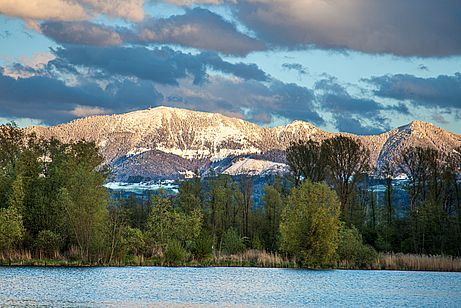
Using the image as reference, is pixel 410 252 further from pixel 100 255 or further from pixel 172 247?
pixel 100 255

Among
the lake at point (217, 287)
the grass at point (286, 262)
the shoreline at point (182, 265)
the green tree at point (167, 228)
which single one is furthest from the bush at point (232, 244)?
the lake at point (217, 287)

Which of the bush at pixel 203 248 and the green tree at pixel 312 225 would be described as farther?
the bush at pixel 203 248

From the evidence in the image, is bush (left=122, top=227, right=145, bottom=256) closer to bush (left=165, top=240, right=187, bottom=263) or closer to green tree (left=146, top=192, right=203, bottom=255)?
green tree (left=146, top=192, right=203, bottom=255)

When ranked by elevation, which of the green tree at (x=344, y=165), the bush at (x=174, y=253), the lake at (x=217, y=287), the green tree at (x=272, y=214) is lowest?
the lake at (x=217, y=287)

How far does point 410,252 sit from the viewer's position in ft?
324

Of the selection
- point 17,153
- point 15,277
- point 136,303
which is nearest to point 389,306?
point 136,303

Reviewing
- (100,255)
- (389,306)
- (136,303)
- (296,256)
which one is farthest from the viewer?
(296,256)

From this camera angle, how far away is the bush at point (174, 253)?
82.9 meters

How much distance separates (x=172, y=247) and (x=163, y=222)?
915 centimetres

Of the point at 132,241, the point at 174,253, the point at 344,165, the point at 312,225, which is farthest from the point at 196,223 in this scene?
the point at 344,165

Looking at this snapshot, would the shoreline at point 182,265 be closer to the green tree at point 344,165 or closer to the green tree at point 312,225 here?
the green tree at point 312,225

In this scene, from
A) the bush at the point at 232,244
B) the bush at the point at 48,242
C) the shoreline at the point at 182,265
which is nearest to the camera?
the shoreline at the point at 182,265

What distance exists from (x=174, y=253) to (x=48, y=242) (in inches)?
578

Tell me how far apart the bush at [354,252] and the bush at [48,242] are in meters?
34.2
